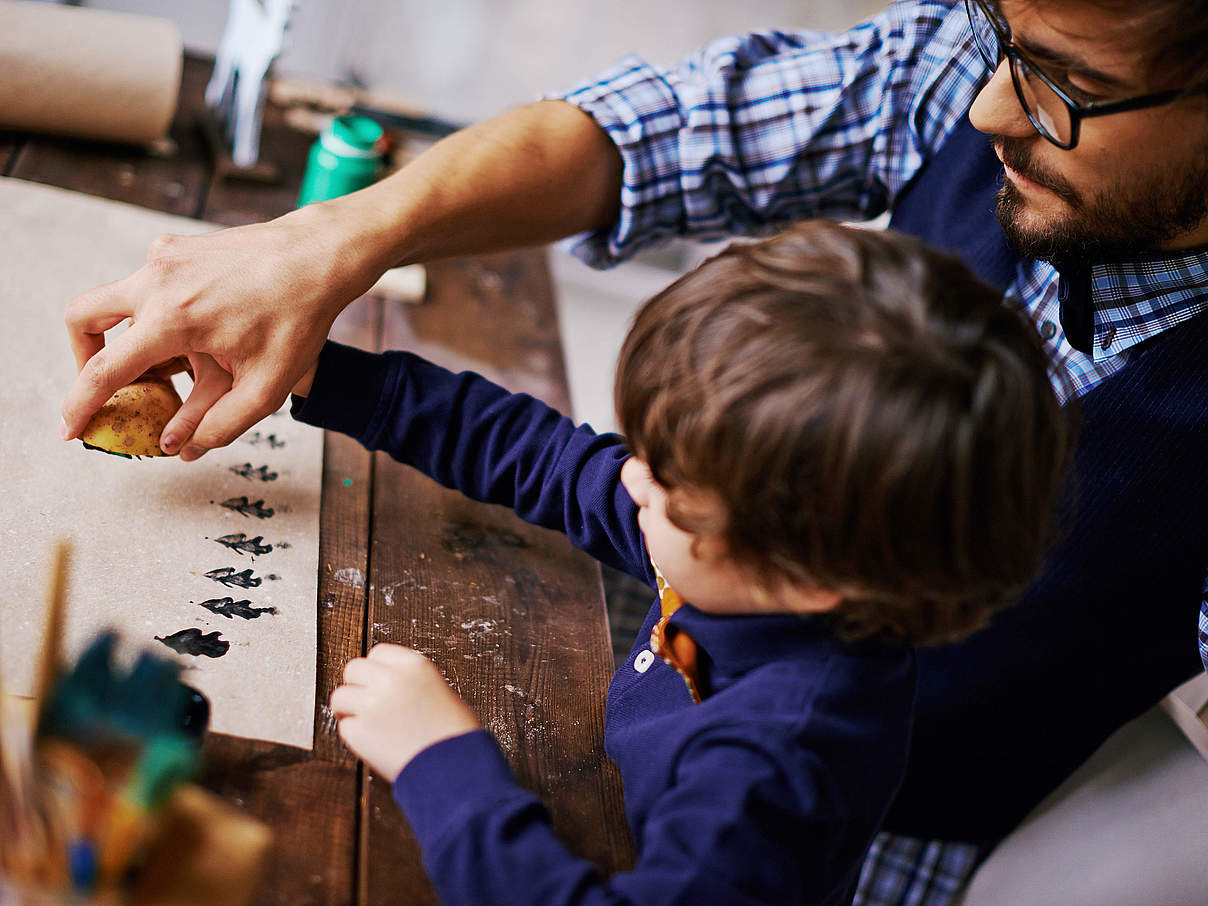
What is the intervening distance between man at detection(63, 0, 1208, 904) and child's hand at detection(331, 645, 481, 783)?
0.85ft

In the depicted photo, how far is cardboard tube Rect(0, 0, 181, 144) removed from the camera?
116 cm

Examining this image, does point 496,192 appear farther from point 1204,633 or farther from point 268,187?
point 1204,633

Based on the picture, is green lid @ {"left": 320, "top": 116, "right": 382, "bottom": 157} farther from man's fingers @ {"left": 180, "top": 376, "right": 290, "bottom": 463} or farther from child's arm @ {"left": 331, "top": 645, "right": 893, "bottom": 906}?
child's arm @ {"left": 331, "top": 645, "right": 893, "bottom": 906}

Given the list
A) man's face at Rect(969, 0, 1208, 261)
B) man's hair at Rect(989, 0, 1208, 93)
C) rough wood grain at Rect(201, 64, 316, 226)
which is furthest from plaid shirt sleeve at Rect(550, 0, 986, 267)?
rough wood grain at Rect(201, 64, 316, 226)

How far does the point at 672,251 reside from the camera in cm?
241

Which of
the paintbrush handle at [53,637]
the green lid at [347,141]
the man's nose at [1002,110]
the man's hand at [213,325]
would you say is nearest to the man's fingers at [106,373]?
the man's hand at [213,325]

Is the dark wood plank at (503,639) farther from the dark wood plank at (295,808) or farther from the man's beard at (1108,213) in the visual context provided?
the man's beard at (1108,213)

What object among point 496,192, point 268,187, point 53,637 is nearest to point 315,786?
point 53,637

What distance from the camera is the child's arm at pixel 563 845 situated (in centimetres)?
58

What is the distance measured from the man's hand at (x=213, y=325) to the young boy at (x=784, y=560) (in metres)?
0.26

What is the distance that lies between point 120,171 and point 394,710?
89cm

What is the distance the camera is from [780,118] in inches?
44.6

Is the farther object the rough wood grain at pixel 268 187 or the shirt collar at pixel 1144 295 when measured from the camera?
the rough wood grain at pixel 268 187

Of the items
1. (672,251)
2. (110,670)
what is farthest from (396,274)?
(672,251)
